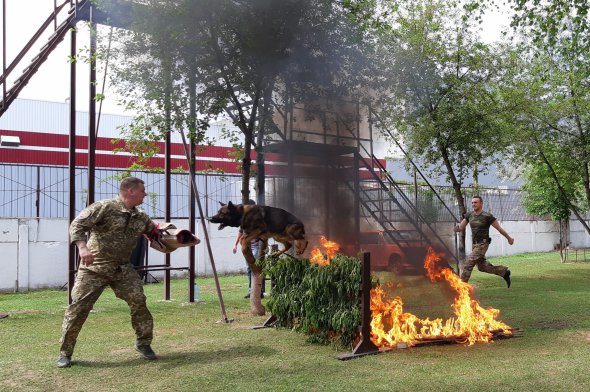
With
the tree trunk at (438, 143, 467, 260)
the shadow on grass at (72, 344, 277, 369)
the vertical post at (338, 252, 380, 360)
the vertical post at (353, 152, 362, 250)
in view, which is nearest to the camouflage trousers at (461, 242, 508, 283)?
the vertical post at (353, 152, 362, 250)

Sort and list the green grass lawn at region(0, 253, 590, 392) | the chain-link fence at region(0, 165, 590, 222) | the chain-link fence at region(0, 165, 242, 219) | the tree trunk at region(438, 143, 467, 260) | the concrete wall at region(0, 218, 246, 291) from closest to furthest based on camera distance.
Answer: the green grass lawn at region(0, 253, 590, 392) < the tree trunk at region(438, 143, 467, 260) < the concrete wall at region(0, 218, 246, 291) < the chain-link fence at region(0, 165, 590, 222) < the chain-link fence at region(0, 165, 242, 219)

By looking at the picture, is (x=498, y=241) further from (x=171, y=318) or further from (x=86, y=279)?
(x=86, y=279)

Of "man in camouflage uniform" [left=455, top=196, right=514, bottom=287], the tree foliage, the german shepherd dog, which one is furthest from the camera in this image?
"man in camouflage uniform" [left=455, top=196, right=514, bottom=287]

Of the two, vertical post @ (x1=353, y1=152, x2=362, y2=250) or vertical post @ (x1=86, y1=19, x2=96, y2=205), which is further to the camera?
vertical post @ (x1=86, y1=19, x2=96, y2=205)

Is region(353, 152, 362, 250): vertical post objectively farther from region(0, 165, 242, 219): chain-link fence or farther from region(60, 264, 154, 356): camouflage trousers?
region(0, 165, 242, 219): chain-link fence

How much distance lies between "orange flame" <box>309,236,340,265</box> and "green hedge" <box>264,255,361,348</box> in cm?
11

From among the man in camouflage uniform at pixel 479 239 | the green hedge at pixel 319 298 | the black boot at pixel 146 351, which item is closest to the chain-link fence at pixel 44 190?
the man in camouflage uniform at pixel 479 239

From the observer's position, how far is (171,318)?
361 inches

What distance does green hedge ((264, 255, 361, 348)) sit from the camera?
21.1 ft

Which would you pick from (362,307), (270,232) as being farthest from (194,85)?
(362,307)

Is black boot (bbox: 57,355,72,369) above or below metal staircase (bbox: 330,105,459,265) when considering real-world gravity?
below

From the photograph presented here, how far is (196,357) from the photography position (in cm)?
621

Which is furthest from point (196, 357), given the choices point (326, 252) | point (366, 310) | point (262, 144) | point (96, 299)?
point (262, 144)

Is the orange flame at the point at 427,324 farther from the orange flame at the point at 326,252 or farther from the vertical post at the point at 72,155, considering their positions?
the vertical post at the point at 72,155
